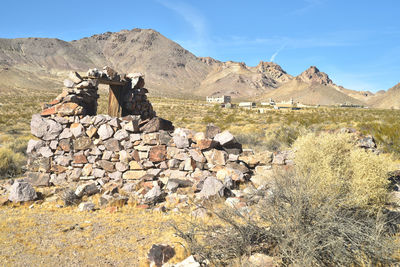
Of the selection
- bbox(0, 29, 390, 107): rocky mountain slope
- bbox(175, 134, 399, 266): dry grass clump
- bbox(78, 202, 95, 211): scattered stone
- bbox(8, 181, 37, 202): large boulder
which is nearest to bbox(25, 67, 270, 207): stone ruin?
bbox(78, 202, 95, 211): scattered stone

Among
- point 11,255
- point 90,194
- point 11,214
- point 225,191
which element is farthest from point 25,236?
point 225,191

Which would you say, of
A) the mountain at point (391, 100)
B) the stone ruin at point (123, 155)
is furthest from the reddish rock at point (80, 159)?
the mountain at point (391, 100)

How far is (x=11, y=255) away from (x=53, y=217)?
1528mm

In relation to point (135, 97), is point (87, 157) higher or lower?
lower

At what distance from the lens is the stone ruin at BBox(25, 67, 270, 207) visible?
6786mm

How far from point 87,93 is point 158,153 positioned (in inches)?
140

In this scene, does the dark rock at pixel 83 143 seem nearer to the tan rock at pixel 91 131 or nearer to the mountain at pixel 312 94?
the tan rock at pixel 91 131

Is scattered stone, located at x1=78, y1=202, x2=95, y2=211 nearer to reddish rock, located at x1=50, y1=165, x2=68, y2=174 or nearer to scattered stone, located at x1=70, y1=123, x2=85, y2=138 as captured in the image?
reddish rock, located at x1=50, y1=165, x2=68, y2=174

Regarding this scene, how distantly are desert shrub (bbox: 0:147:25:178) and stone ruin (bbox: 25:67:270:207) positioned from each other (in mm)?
1971

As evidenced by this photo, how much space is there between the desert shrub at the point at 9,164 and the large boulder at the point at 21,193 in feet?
10.3

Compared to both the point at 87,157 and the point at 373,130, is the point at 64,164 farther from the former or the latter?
the point at 373,130

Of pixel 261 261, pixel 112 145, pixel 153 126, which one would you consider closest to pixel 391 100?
pixel 153 126

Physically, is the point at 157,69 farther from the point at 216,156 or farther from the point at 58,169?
the point at 216,156

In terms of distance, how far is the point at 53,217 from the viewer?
5.57 m
